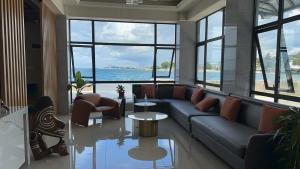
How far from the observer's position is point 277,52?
440 centimetres

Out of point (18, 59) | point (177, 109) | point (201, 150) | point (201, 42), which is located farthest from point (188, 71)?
point (18, 59)

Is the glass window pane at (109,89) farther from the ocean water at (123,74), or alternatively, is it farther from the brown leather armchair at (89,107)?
the brown leather armchair at (89,107)

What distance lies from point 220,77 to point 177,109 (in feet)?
5.26

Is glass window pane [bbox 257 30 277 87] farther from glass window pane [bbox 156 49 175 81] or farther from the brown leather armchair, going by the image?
glass window pane [bbox 156 49 175 81]

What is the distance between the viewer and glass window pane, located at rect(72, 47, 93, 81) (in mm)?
7711

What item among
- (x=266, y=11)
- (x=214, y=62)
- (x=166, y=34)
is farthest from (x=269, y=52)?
(x=166, y=34)

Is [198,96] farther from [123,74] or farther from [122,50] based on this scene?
[122,50]

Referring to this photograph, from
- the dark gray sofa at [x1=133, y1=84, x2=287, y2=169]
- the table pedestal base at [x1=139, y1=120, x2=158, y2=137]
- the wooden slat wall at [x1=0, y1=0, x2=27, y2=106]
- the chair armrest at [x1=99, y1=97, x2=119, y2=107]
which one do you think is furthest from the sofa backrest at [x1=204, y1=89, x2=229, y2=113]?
the wooden slat wall at [x1=0, y1=0, x2=27, y2=106]

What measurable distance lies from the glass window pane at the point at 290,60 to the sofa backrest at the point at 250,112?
0.78 m

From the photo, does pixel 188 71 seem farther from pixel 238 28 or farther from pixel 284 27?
pixel 284 27

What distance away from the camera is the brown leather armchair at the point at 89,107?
547 centimetres

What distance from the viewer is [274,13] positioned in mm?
4516

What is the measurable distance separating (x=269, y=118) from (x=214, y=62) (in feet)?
12.1

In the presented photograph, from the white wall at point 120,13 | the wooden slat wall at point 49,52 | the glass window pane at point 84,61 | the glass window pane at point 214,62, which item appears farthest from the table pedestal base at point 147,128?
the white wall at point 120,13
